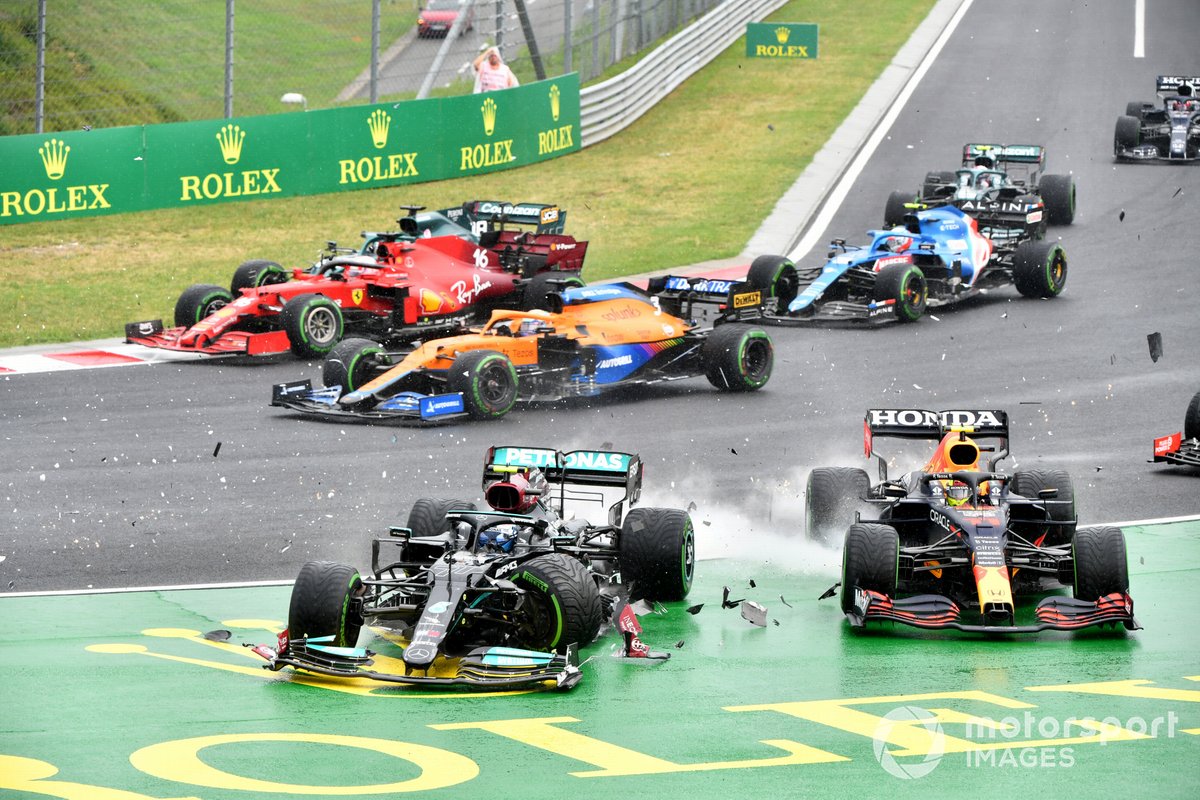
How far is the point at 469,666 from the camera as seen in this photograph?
11.2m

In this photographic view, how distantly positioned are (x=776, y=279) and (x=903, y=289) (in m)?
1.73

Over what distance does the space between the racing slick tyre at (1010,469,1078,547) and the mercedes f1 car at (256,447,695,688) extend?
2.82 metres

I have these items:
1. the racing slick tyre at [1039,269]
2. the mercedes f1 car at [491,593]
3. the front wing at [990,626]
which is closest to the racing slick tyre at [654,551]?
the mercedes f1 car at [491,593]

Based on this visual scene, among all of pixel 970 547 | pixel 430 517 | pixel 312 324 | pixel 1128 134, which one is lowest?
pixel 970 547

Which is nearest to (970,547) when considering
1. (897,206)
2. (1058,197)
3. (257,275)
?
(257,275)

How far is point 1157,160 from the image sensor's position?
119 feet

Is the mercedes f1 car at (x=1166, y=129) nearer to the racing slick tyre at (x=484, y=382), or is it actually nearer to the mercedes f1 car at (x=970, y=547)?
the racing slick tyre at (x=484, y=382)

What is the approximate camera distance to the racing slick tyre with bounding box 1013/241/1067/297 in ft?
85.3

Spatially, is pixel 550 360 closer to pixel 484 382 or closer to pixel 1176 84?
pixel 484 382

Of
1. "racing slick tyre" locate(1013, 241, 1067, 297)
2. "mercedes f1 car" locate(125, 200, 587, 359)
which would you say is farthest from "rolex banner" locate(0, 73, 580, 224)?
"racing slick tyre" locate(1013, 241, 1067, 297)

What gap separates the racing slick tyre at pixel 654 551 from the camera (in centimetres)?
1318

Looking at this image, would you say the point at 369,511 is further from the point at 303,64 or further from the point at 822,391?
the point at 303,64

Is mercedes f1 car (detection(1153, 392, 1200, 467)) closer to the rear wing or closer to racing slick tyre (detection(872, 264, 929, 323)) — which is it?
racing slick tyre (detection(872, 264, 929, 323))

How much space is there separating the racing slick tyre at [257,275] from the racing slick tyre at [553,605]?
13.6 meters
